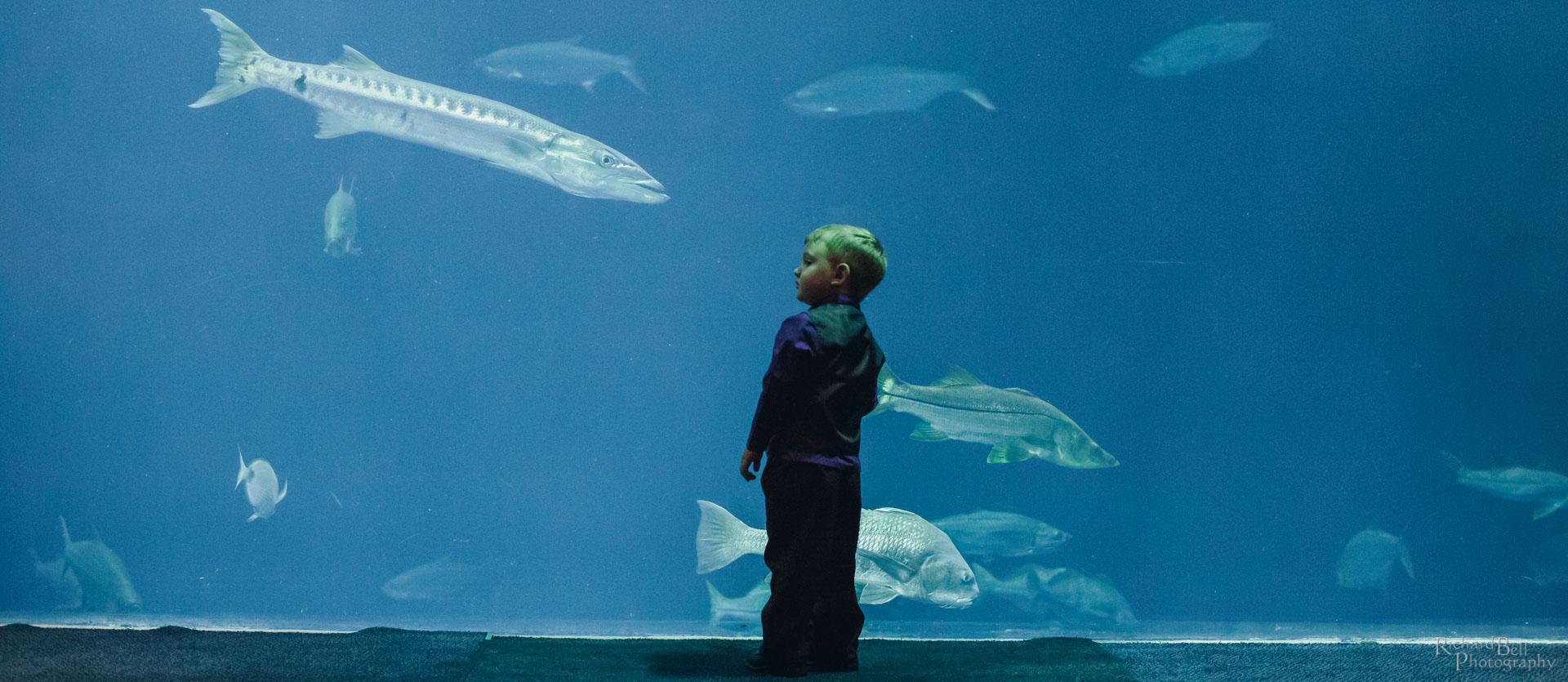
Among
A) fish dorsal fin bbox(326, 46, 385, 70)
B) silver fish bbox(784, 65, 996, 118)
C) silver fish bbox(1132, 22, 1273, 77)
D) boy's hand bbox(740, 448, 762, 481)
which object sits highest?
silver fish bbox(1132, 22, 1273, 77)

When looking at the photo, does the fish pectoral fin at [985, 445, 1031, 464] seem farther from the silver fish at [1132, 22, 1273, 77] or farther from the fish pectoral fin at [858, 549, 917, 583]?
the silver fish at [1132, 22, 1273, 77]

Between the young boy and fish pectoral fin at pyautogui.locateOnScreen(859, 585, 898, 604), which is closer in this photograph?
the young boy

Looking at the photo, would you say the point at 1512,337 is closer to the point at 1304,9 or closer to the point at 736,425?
the point at 1304,9

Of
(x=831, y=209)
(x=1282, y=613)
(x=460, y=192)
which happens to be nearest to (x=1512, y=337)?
(x=1282, y=613)

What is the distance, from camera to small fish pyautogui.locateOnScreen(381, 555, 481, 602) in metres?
3.83

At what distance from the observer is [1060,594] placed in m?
3.94

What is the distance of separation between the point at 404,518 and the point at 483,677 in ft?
4.86

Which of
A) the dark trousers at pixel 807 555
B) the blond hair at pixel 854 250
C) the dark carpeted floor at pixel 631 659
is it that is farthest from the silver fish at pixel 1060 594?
the blond hair at pixel 854 250

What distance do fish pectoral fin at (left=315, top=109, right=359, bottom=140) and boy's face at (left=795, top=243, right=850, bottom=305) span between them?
2265mm

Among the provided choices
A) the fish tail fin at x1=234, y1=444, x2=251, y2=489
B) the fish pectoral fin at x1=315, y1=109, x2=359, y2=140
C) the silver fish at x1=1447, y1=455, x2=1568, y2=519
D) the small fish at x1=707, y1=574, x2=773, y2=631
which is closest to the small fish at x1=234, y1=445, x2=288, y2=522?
the fish tail fin at x1=234, y1=444, x2=251, y2=489

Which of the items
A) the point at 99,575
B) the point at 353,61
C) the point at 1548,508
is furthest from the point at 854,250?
the point at 1548,508

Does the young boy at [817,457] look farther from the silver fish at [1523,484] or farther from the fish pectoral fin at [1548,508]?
the fish pectoral fin at [1548,508]

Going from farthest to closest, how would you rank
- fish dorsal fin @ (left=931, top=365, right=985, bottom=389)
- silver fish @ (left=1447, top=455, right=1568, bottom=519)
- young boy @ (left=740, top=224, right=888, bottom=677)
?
silver fish @ (left=1447, top=455, right=1568, bottom=519) → fish dorsal fin @ (left=931, top=365, right=985, bottom=389) → young boy @ (left=740, top=224, right=888, bottom=677)

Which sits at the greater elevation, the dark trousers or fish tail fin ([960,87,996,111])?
fish tail fin ([960,87,996,111])
